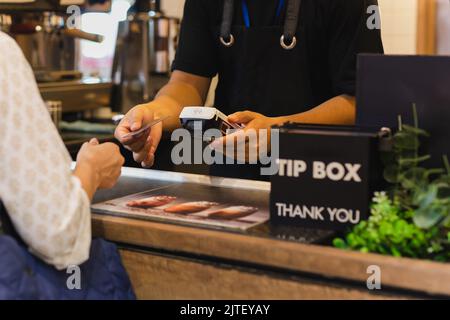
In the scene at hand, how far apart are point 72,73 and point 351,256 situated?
9.50ft

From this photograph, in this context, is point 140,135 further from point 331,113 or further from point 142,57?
point 142,57

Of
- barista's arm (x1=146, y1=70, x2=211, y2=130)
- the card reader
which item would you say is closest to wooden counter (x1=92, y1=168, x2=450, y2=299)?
the card reader

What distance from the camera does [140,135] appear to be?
2094mm

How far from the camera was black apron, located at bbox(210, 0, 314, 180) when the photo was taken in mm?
2359

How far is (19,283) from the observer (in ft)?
4.44

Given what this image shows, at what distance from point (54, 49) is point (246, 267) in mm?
2841

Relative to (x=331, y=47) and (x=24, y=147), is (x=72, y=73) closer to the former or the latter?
(x=331, y=47)

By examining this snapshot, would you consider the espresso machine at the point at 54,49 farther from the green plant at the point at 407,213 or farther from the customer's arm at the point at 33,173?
the green plant at the point at 407,213

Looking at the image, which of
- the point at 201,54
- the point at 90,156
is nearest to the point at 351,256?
the point at 90,156

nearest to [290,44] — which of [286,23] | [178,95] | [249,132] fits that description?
[286,23]

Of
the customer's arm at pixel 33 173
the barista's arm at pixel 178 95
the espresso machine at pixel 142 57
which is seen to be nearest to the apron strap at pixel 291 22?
the barista's arm at pixel 178 95

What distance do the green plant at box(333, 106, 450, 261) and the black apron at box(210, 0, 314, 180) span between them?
3.00 ft

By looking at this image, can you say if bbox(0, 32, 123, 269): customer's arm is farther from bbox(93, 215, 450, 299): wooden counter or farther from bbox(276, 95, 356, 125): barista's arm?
bbox(276, 95, 356, 125): barista's arm

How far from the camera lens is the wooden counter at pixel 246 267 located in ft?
4.24
